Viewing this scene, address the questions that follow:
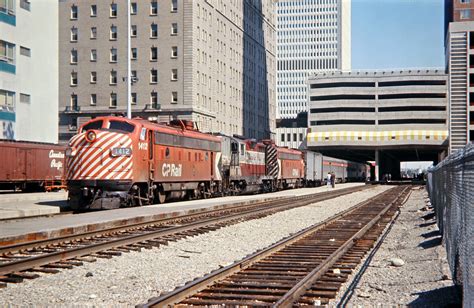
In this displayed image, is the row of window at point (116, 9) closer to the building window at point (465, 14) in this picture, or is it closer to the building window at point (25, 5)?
the building window at point (25, 5)

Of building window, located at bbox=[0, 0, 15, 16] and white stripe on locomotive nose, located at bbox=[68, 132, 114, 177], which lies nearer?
white stripe on locomotive nose, located at bbox=[68, 132, 114, 177]

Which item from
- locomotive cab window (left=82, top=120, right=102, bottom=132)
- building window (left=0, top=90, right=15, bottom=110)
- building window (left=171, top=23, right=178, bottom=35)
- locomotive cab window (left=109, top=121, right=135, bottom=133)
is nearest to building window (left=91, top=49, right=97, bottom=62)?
building window (left=171, top=23, right=178, bottom=35)

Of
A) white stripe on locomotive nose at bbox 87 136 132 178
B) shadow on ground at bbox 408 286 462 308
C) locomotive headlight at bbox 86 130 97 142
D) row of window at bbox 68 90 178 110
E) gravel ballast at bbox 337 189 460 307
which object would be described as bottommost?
gravel ballast at bbox 337 189 460 307

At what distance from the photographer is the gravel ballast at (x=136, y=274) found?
8664 mm

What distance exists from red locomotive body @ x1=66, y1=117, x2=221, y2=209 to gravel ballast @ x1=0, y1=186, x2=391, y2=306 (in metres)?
7.78

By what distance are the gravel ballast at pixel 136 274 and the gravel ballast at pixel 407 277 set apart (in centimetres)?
270

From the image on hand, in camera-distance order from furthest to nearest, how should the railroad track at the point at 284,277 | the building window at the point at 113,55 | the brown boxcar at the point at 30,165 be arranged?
1. the building window at the point at 113,55
2. the brown boxcar at the point at 30,165
3. the railroad track at the point at 284,277

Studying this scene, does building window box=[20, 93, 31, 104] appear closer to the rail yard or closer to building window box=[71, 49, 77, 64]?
the rail yard

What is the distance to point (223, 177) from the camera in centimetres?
3750

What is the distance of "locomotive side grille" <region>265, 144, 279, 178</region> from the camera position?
4797 cm

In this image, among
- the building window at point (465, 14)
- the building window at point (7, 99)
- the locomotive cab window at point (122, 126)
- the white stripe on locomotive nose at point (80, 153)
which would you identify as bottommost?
the white stripe on locomotive nose at point (80, 153)

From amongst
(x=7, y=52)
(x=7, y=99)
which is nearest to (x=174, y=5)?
(x=7, y=52)

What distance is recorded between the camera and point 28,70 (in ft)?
159

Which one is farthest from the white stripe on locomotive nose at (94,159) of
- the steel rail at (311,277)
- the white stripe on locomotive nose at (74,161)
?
the steel rail at (311,277)
